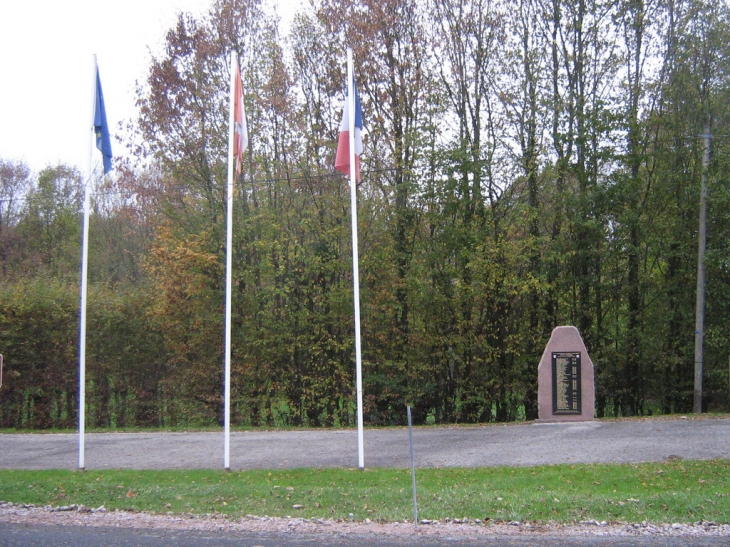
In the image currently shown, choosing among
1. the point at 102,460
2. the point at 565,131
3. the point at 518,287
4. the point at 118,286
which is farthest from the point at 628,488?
the point at 118,286

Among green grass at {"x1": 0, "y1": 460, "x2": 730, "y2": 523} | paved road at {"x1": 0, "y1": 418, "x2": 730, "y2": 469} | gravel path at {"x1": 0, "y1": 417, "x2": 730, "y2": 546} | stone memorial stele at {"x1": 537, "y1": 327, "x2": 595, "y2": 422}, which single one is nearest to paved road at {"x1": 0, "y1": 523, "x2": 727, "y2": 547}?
gravel path at {"x1": 0, "y1": 417, "x2": 730, "y2": 546}

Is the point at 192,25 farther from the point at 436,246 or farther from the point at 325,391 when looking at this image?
the point at 325,391

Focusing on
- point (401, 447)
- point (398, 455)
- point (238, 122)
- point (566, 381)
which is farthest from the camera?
point (566, 381)

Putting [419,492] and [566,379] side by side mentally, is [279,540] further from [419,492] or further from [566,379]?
[566,379]

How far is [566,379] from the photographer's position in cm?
1644

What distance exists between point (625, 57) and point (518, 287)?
334 inches

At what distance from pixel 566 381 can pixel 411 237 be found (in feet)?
22.5

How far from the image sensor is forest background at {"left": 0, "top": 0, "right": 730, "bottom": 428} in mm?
20719

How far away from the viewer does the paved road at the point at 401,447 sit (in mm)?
11898

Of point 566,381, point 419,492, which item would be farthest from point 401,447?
point 566,381

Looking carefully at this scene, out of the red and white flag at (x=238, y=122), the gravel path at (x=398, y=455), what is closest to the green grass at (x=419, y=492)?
the gravel path at (x=398, y=455)

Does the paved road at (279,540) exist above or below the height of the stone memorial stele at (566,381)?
below

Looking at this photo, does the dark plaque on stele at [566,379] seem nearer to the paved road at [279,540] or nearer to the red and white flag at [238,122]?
the red and white flag at [238,122]

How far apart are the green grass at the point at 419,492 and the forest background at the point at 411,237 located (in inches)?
397
